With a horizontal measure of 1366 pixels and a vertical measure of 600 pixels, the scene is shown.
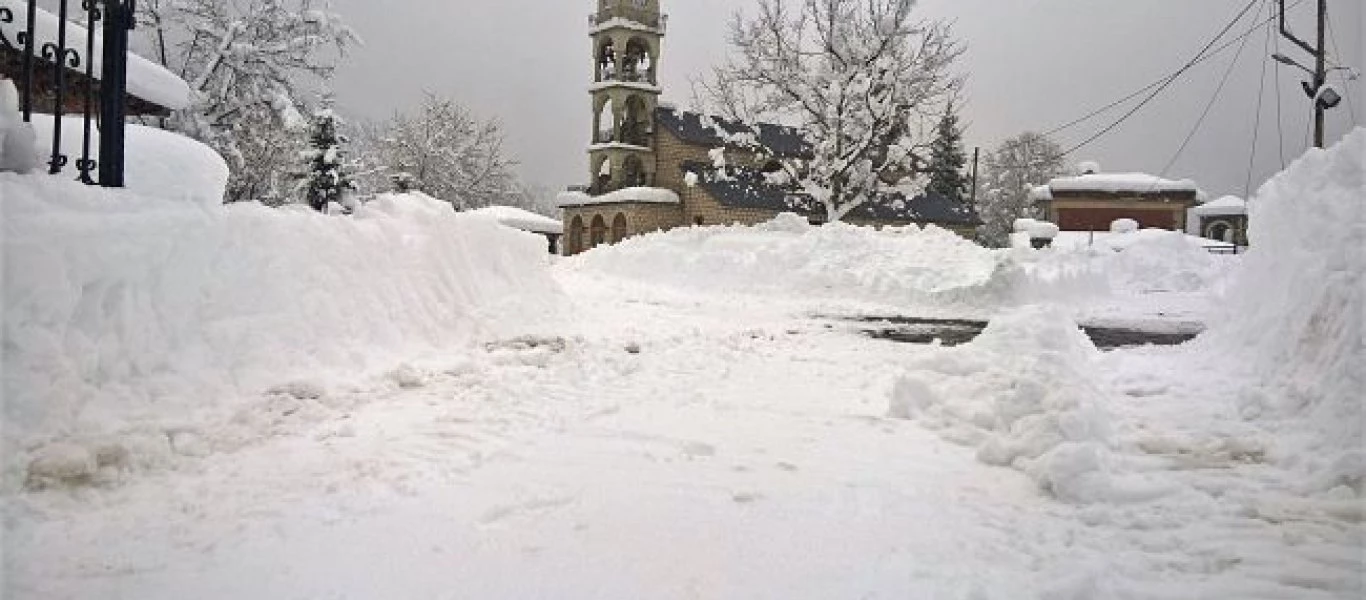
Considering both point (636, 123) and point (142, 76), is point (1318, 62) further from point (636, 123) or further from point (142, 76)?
point (636, 123)

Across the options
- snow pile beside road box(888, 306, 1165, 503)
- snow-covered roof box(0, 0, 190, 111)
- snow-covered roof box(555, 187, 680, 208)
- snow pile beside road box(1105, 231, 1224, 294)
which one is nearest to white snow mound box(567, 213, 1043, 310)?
snow pile beside road box(1105, 231, 1224, 294)

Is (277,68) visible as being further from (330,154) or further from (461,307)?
(461,307)

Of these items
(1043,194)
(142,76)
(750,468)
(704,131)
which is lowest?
(750,468)

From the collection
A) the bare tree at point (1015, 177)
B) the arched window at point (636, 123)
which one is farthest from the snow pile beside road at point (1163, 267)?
the bare tree at point (1015, 177)

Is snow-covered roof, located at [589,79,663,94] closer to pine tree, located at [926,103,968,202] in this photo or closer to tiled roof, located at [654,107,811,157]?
tiled roof, located at [654,107,811,157]

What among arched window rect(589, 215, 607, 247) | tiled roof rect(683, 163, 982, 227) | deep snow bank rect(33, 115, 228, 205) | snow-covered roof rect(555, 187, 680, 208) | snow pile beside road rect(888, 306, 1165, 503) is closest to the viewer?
snow pile beside road rect(888, 306, 1165, 503)

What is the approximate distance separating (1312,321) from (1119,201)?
151ft

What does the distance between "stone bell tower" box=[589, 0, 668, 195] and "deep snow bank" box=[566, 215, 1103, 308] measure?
1663 cm

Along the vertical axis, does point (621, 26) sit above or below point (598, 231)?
above

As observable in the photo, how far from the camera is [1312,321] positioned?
14.8 ft

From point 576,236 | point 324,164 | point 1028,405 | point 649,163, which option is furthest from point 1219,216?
point 1028,405

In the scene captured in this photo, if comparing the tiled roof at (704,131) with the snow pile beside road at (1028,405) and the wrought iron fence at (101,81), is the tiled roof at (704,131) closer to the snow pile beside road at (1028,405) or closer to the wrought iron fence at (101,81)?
the snow pile beside road at (1028,405)

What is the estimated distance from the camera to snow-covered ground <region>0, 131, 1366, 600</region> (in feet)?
8.16

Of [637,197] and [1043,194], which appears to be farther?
[1043,194]
